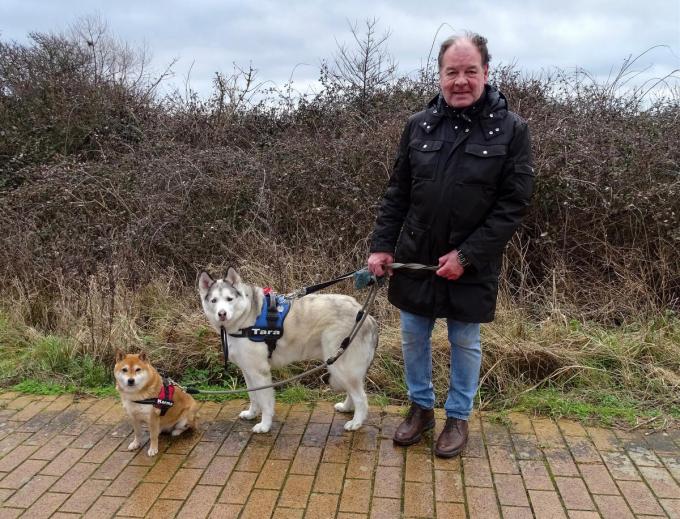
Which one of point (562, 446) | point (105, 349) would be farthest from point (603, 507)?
point (105, 349)

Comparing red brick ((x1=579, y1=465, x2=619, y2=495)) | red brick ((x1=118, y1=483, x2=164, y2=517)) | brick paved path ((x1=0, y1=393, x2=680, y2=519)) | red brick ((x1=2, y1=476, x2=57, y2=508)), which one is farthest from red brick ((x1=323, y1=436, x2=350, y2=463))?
red brick ((x1=2, y1=476, x2=57, y2=508))

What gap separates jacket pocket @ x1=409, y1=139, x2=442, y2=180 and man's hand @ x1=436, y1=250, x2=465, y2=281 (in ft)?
1.47

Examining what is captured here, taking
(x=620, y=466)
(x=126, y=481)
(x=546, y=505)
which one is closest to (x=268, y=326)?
(x=126, y=481)

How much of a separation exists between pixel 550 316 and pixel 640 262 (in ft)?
4.55

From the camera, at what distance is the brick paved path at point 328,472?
9.39ft

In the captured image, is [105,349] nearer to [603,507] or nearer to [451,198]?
[451,198]

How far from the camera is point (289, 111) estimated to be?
30.0 ft

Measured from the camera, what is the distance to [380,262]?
3375mm

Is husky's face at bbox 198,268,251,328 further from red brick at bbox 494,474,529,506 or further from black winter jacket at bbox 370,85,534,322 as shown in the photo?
red brick at bbox 494,474,529,506

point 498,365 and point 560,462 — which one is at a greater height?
point 498,365

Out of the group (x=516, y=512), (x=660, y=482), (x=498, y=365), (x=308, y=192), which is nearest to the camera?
(x=516, y=512)

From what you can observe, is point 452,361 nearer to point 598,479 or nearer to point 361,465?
point 361,465

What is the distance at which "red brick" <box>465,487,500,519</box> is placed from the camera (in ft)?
9.12

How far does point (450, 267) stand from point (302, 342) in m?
1.23
